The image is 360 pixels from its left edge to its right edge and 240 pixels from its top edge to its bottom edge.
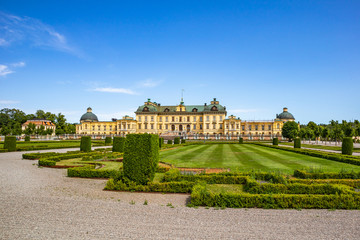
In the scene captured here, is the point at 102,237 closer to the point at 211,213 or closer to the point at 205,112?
the point at 211,213

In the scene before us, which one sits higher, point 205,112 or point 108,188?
point 205,112

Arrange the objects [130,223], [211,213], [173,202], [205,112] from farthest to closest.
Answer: [205,112] < [173,202] < [211,213] < [130,223]

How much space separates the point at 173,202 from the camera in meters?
6.72

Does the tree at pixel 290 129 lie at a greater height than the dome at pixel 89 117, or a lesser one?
lesser

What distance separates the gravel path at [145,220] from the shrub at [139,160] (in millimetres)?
751

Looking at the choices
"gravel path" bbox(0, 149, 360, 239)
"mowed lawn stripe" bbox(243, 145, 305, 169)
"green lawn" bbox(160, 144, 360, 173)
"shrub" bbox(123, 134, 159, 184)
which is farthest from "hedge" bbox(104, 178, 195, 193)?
"mowed lawn stripe" bbox(243, 145, 305, 169)

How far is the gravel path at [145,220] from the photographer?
179 inches

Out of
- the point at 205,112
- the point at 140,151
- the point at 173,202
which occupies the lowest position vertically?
the point at 173,202

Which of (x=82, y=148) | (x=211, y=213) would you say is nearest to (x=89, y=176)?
(x=211, y=213)

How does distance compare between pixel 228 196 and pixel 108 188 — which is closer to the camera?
pixel 228 196

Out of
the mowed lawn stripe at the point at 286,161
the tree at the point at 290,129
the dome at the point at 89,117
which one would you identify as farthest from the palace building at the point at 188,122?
the mowed lawn stripe at the point at 286,161

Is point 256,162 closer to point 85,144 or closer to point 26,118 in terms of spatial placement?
point 85,144

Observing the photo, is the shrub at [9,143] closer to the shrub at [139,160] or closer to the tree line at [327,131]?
the shrub at [139,160]

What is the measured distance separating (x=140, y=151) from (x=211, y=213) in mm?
3319
